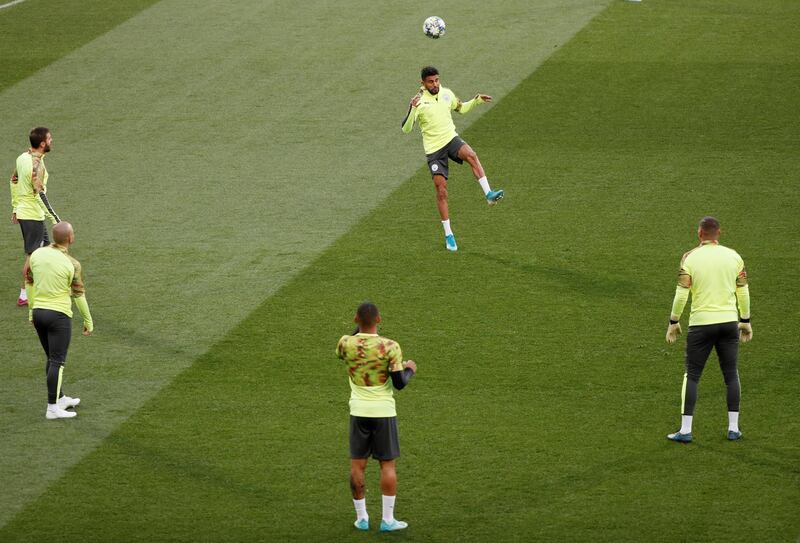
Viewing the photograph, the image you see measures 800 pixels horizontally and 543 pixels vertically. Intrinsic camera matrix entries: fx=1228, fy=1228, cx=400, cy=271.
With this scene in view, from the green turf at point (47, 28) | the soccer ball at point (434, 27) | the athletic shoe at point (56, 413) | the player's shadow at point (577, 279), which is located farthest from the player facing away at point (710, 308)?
the green turf at point (47, 28)

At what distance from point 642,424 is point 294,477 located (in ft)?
12.0

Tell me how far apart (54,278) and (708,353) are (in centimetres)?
672

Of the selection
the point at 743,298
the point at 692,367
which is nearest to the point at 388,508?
the point at 692,367

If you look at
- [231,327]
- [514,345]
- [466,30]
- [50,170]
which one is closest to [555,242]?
[514,345]

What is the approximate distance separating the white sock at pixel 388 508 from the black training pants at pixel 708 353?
132 inches

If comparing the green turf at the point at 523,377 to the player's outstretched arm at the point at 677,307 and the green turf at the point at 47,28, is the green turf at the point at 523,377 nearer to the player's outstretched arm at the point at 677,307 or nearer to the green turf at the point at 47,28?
the player's outstretched arm at the point at 677,307

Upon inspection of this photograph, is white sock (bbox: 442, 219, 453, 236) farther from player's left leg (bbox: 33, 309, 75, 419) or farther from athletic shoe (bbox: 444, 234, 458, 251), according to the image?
player's left leg (bbox: 33, 309, 75, 419)

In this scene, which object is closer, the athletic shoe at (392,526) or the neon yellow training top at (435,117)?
the athletic shoe at (392,526)

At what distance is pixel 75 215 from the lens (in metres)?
20.2

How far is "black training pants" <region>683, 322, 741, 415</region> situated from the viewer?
12.1 metres

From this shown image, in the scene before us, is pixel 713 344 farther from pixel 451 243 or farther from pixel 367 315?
pixel 451 243

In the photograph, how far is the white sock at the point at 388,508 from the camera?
10.6 m

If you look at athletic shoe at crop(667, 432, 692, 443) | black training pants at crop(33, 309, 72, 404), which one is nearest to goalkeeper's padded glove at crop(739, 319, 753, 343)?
athletic shoe at crop(667, 432, 692, 443)

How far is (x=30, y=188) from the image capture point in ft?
52.5
